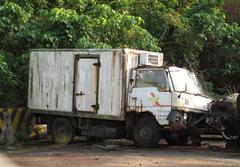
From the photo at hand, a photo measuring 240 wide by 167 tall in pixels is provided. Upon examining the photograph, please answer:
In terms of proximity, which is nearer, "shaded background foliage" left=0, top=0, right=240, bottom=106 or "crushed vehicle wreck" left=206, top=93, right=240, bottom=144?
"crushed vehicle wreck" left=206, top=93, right=240, bottom=144

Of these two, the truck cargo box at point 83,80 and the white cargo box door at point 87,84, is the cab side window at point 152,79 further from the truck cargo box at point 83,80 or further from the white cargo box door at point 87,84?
the white cargo box door at point 87,84

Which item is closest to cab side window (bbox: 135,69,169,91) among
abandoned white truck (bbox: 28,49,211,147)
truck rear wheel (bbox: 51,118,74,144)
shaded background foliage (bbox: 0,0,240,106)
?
abandoned white truck (bbox: 28,49,211,147)

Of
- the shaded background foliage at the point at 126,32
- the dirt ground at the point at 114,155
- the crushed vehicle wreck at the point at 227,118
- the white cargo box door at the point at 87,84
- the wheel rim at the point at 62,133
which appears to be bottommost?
the dirt ground at the point at 114,155

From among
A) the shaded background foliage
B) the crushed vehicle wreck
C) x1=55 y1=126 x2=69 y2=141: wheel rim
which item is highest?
the shaded background foliage

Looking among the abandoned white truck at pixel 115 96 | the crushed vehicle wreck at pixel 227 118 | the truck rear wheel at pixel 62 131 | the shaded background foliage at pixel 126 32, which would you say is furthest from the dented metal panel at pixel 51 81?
the crushed vehicle wreck at pixel 227 118

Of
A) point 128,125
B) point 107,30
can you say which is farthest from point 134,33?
Answer: point 128,125

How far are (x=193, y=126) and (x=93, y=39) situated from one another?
20.7ft

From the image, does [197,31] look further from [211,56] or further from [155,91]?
[155,91]

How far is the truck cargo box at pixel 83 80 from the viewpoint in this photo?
1627 cm

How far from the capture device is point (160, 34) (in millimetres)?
24312

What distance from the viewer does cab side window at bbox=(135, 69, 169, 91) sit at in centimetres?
1570

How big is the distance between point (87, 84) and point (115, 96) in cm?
109

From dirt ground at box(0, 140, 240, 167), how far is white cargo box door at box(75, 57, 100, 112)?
1220mm

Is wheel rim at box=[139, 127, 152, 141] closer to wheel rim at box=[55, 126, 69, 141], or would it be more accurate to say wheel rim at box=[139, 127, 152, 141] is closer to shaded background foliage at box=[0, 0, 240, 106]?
wheel rim at box=[55, 126, 69, 141]
